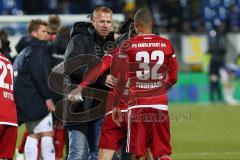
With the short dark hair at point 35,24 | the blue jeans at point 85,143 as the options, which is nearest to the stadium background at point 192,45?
the short dark hair at point 35,24

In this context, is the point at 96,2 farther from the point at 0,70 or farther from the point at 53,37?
the point at 0,70

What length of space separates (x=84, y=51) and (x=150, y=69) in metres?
1.05

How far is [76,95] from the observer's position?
10.1 metres

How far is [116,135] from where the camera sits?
403 inches

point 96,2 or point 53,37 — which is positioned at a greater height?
point 96,2

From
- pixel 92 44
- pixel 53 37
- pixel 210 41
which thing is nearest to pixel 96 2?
pixel 210 41

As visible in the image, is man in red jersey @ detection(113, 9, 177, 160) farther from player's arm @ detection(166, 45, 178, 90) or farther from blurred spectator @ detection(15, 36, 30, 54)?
blurred spectator @ detection(15, 36, 30, 54)

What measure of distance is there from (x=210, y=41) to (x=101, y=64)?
20.6m

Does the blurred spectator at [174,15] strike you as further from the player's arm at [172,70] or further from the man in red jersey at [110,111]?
the player's arm at [172,70]

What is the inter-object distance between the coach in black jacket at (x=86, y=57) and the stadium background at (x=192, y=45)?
14.2 feet

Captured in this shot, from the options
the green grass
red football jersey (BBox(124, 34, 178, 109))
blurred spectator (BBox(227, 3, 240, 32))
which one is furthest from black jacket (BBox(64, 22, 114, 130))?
blurred spectator (BBox(227, 3, 240, 32))

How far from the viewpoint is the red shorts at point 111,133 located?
10133 millimetres

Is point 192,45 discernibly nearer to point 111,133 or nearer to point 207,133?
point 207,133

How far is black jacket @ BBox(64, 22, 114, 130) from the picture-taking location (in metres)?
10.4
